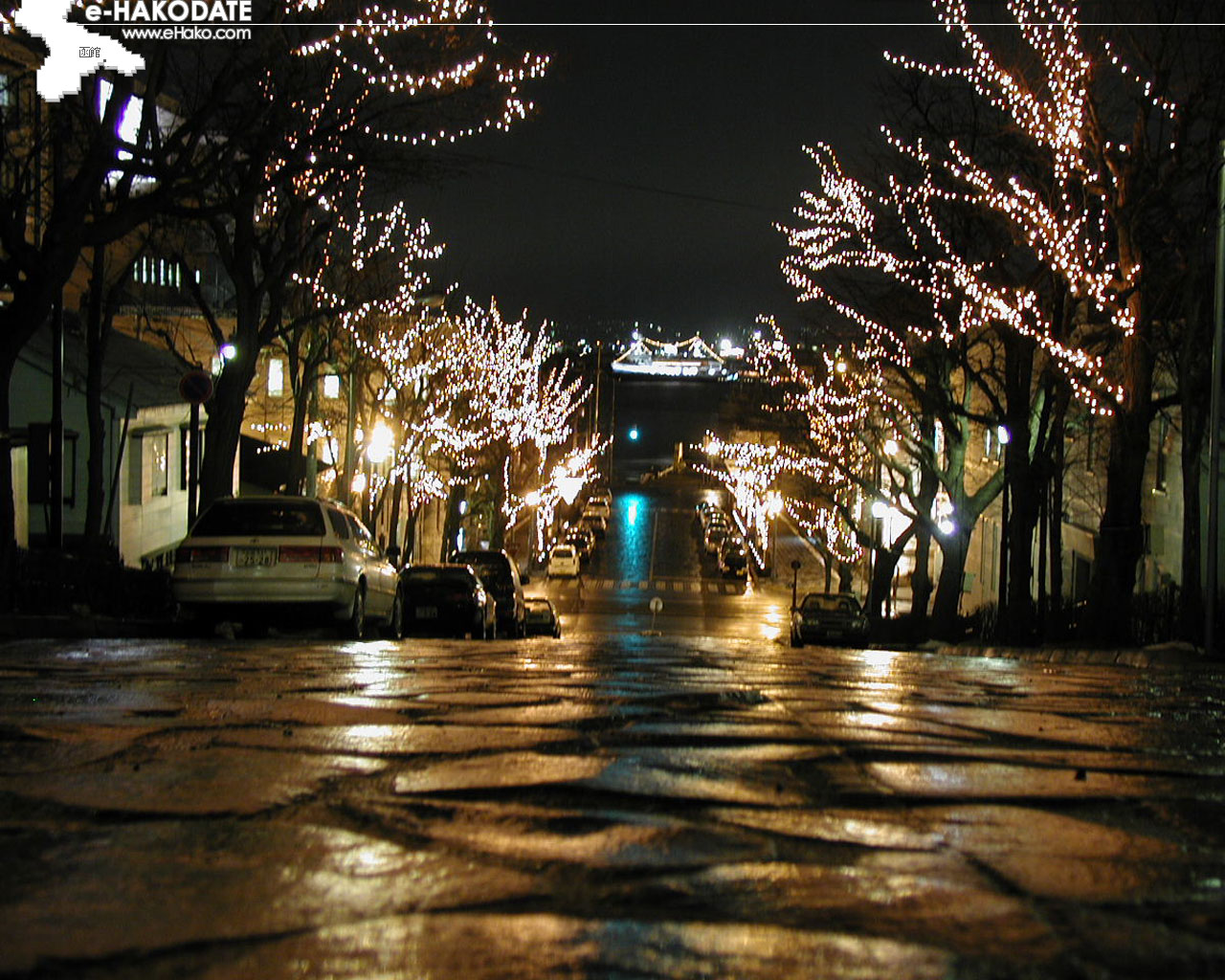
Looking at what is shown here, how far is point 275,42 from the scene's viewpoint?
16.8 meters

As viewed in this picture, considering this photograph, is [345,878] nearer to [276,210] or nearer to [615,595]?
[276,210]

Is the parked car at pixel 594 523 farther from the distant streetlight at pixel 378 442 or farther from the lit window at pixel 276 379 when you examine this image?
the distant streetlight at pixel 378 442

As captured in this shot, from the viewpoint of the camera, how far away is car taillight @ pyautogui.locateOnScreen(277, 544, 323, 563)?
→ 1705 cm

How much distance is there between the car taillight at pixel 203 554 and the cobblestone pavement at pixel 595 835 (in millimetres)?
6977

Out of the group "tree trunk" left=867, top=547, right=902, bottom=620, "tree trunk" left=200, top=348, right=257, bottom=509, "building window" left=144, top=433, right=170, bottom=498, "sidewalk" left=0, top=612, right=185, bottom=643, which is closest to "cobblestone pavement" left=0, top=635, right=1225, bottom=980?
"sidewalk" left=0, top=612, right=185, bottom=643

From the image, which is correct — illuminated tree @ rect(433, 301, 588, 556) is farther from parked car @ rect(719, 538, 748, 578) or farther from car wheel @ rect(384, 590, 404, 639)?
car wheel @ rect(384, 590, 404, 639)

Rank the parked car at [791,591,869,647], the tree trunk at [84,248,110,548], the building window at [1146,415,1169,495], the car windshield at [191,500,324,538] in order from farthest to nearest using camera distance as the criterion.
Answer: the parked car at [791,591,869,647], the building window at [1146,415,1169,495], the tree trunk at [84,248,110,548], the car windshield at [191,500,324,538]

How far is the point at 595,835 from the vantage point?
563cm

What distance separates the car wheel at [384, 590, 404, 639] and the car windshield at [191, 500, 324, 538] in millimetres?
3879

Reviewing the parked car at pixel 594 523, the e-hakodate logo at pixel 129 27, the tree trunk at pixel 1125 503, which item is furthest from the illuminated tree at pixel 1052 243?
the parked car at pixel 594 523

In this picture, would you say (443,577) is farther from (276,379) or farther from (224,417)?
(276,379)

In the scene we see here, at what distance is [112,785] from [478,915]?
8.49 ft

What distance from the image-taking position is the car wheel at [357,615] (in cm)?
1833

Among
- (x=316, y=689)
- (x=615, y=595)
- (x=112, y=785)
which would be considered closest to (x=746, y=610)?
(x=615, y=595)
